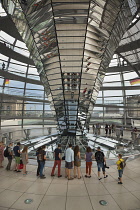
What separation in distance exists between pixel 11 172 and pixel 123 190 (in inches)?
186

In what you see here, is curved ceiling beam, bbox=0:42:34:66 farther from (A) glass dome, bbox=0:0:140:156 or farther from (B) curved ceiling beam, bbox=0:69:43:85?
(B) curved ceiling beam, bbox=0:69:43:85

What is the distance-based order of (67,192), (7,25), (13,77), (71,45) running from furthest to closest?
(13,77) → (7,25) → (71,45) → (67,192)

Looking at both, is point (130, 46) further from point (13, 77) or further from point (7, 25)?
point (13, 77)

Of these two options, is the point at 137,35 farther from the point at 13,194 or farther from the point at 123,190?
the point at 13,194

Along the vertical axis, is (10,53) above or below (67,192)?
above

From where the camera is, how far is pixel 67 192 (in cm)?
490

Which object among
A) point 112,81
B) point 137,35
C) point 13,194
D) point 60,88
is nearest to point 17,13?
point 60,88

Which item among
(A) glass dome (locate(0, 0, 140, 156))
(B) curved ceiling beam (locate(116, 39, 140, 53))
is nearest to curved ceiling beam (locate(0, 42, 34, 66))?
(A) glass dome (locate(0, 0, 140, 156))

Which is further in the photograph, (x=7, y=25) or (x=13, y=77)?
(x=13, y=77)

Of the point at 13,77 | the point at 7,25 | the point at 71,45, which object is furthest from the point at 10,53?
the point at 71,45

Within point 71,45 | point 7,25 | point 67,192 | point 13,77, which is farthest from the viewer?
point 13,77

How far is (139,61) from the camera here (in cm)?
2459

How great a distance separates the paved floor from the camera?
4166 mm

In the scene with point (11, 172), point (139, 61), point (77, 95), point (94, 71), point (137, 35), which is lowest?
point (11, 172)
